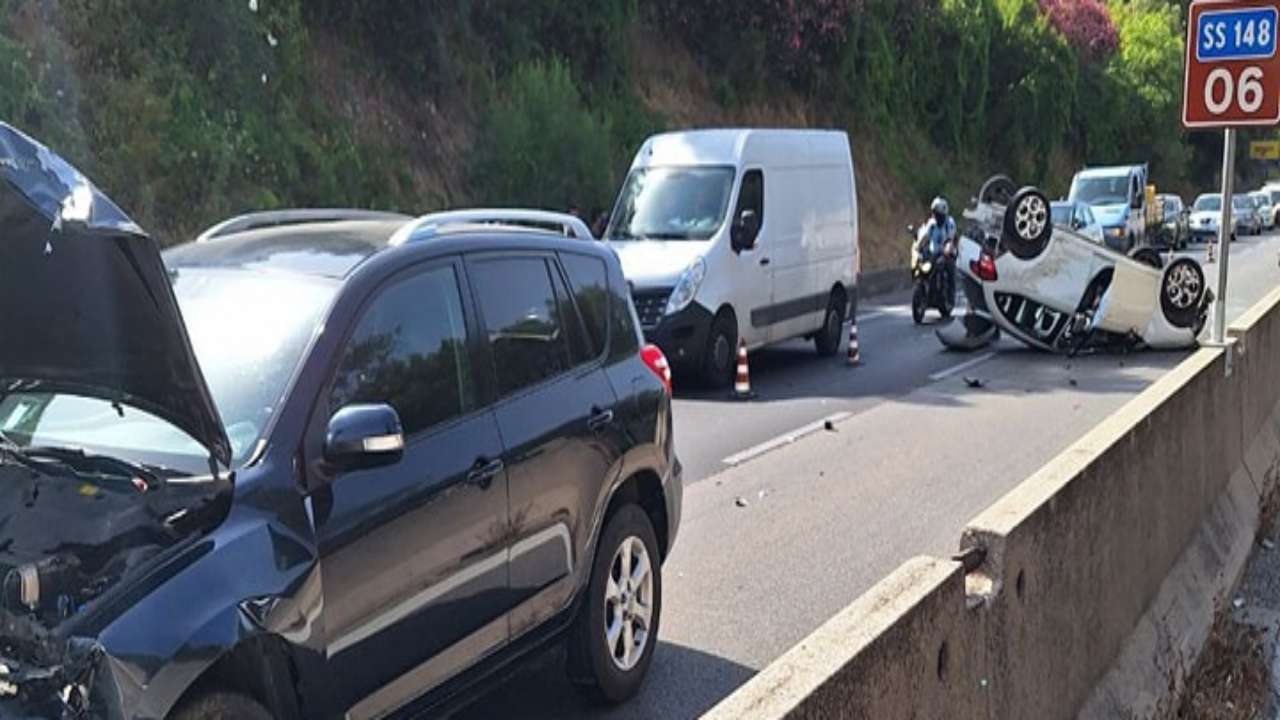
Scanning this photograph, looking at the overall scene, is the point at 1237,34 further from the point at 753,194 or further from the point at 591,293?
the point at 753,194

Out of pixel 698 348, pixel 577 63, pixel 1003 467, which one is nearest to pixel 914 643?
pixel 1003 467

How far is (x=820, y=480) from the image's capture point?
9.39m

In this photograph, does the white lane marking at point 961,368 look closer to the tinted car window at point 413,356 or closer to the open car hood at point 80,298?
the tinted car window at point 413,356

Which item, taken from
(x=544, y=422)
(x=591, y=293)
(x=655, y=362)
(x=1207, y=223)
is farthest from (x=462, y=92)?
(x=1207, y=223)

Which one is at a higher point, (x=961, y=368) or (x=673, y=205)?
(x=673, y=205)

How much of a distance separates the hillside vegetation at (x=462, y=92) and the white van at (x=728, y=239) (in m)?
4.71

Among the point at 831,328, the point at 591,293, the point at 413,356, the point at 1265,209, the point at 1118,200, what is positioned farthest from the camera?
the point at 1265,209

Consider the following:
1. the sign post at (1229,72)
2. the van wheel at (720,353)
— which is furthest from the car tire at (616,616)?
the van wheel at (720,353)

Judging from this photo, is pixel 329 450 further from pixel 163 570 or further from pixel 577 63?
pixel 577 63

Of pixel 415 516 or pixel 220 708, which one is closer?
pixel 220 708

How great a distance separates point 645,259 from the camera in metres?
13.5

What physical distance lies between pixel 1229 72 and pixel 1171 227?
36258 millimetres

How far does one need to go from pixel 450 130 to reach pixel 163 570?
18279 mm

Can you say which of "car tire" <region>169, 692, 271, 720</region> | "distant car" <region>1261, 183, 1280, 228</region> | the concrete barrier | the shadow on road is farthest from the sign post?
"distant car" <region>1261, 183, 1280, 228</region>
